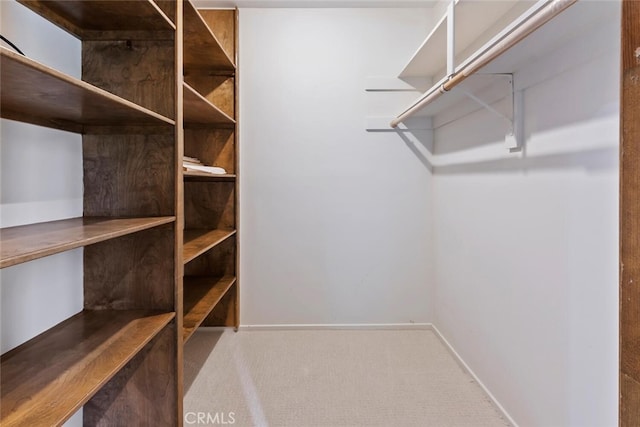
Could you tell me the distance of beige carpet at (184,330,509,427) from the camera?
1.55 meters

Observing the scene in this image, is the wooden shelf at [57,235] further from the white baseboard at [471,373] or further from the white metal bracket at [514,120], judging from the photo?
the white baseboard at [471,373]

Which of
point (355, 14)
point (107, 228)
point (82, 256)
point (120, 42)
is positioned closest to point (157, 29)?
point (120, 42)

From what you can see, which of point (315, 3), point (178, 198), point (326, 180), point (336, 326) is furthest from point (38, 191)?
point (315, 3)

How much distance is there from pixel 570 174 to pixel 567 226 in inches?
6.9

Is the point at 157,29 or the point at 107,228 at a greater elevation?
the point at 157,29

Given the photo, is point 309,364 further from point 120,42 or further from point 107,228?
point 120,42

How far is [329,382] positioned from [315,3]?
243 centimetres

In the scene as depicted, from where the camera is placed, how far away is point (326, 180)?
246cm

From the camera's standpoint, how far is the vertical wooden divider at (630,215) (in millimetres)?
558

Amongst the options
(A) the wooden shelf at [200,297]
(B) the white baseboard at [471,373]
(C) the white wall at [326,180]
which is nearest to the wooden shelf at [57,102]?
(A) the wooden shelf at [200,297]

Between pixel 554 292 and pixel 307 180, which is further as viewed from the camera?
pixel 307 180

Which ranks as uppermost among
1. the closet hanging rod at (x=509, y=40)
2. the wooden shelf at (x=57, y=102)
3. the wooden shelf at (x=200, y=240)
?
the closet hanging rod at (x=509, y=40)

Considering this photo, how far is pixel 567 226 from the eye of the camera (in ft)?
3.77

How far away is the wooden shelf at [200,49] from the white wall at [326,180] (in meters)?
0.23
